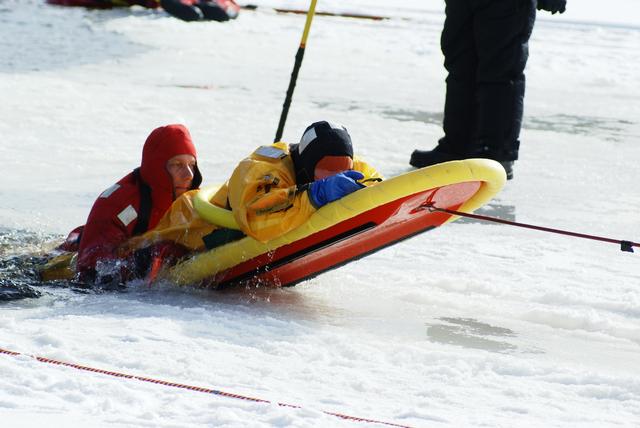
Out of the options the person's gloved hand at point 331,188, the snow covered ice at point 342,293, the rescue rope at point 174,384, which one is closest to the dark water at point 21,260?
the snow covered ice at point 342,293

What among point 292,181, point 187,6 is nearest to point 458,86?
point 292,181

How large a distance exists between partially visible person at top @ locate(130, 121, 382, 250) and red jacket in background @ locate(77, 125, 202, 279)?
0.35 metres

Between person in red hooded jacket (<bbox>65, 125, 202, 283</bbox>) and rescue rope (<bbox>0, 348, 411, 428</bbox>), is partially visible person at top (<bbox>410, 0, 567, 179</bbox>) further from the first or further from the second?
rescue rope (<bbox>0, 348, 411, 428</bbox>)

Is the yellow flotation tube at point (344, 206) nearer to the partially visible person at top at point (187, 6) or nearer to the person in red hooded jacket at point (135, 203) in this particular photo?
the person in red hooded jacket at point (135, 203)

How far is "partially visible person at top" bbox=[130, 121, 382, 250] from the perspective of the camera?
3.78 m

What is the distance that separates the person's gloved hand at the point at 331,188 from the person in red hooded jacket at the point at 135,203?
72 cm

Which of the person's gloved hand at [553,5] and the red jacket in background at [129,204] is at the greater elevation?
the person's gloved hand at [553,5]

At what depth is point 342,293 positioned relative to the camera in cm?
416

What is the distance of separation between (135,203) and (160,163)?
175 millimetres

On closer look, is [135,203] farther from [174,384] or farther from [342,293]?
[174,384]

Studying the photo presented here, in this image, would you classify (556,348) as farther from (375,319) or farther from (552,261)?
(552,261)

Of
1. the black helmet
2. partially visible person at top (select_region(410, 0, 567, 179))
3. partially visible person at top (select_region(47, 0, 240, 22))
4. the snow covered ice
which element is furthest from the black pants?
partially visible person at top (select_region(47, 0, 240, 22))

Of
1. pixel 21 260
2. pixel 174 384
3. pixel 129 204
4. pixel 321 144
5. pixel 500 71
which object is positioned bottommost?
pixel 21 260

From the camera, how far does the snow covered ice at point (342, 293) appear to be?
2.87m
